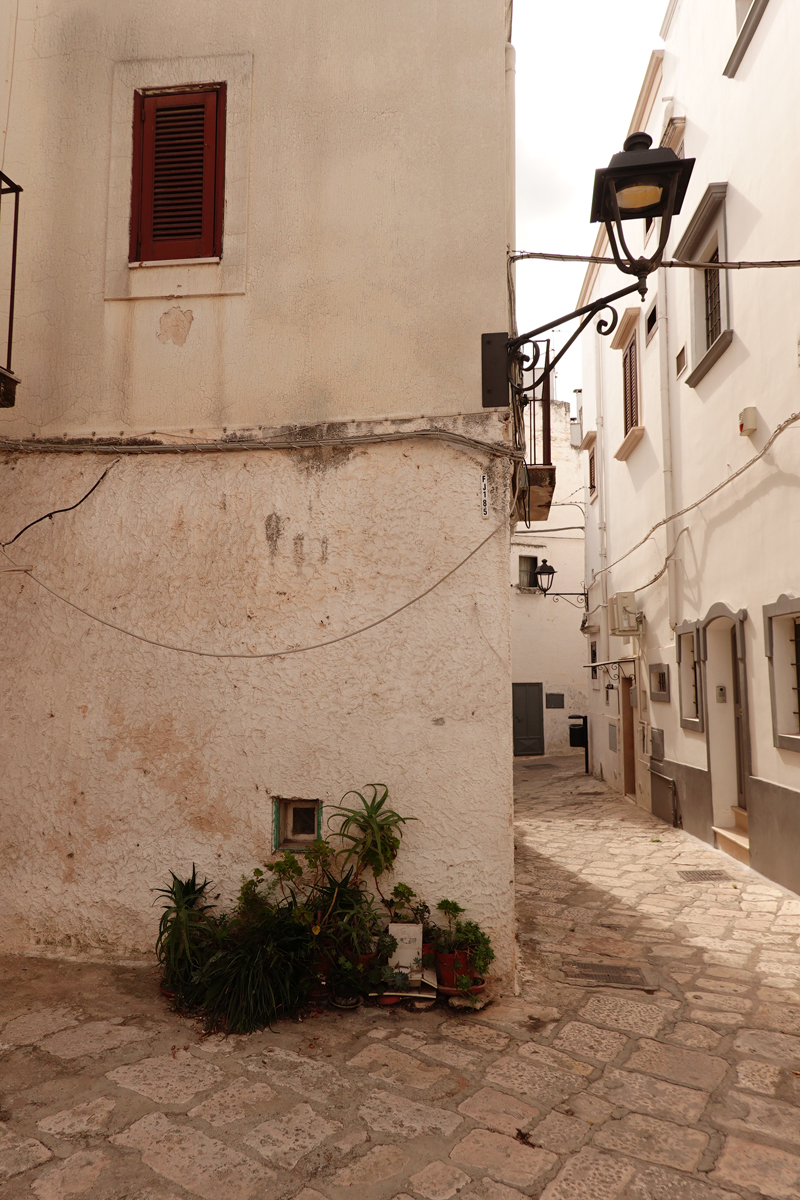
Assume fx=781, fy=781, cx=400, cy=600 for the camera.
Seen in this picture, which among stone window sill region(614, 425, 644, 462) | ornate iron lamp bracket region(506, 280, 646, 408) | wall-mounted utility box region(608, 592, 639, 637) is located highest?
stone window sill region(614, 425, 644, 462)

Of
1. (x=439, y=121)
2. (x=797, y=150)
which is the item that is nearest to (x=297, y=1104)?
(x=439, y=121)

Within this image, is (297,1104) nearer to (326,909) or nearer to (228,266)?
(326,909)

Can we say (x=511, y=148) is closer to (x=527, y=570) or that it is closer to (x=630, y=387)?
(x=630, y=387)

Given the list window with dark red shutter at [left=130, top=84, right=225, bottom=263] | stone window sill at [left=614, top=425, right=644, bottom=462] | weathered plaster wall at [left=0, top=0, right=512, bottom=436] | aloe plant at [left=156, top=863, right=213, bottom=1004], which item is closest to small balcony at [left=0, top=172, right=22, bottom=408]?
weathered plaster wall at [left=0, top=0, right=512, bottom=436]

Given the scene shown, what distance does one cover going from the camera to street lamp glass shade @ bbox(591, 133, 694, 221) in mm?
3898

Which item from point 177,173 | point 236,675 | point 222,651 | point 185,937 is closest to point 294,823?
point 185,937

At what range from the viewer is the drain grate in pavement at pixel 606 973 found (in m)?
4.88

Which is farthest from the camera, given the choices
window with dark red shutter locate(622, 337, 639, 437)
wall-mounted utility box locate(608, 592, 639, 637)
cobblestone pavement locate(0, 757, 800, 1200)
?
window with dark red shutter locate(622, 337, 639, 437)

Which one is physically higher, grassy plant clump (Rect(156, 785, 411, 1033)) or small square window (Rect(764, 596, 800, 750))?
small square window (Rect(764, 596, 800, 750))

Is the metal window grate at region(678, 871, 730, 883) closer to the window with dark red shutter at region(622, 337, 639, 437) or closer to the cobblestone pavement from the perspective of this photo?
the cobblestone pavement

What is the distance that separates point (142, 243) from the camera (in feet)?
17.8

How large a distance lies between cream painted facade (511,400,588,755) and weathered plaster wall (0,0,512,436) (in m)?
17.4

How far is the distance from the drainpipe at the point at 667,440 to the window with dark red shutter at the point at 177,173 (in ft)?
23.6

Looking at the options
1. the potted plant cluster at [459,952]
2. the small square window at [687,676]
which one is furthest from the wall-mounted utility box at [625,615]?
the potted plant cluster at [459,952]
